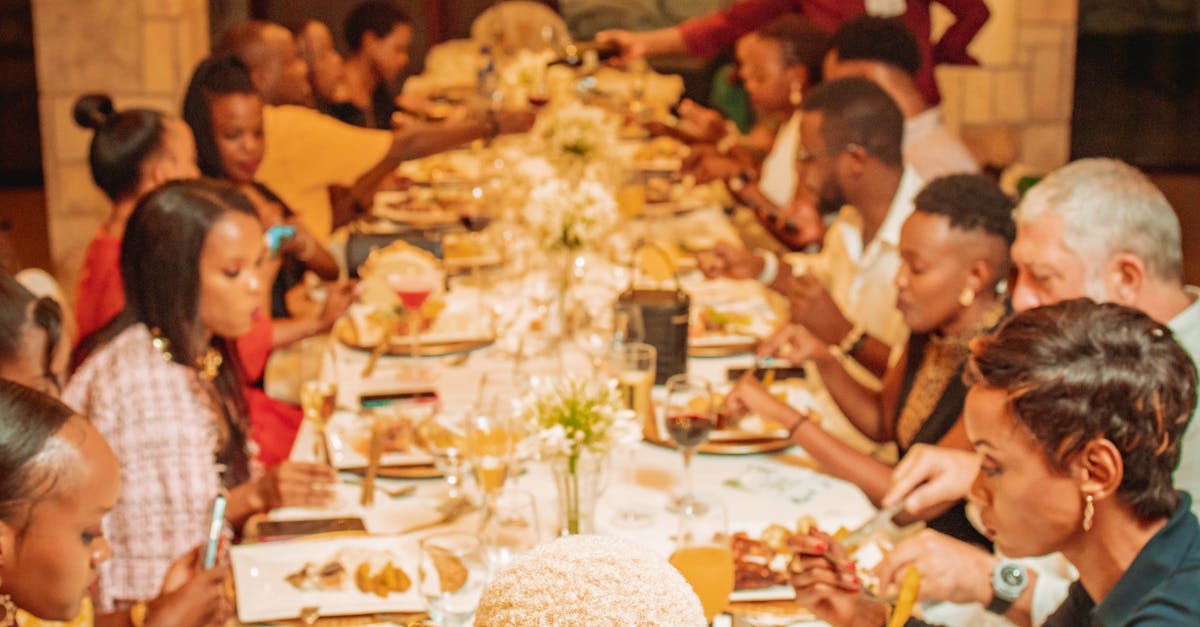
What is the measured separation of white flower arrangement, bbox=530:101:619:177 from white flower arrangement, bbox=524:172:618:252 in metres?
1.14

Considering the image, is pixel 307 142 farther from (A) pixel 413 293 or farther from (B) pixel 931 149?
(B) pixel 931 149

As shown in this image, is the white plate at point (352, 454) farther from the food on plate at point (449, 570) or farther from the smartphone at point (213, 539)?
the food on plate at point (449, 570)

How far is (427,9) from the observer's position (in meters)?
9.07

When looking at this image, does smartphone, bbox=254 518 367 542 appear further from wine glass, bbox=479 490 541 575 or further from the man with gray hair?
the man with gray hair

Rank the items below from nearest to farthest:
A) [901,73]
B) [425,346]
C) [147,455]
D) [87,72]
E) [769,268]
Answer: [147,455] < [425,346] < [769,268] < [901,73] < [87,72]

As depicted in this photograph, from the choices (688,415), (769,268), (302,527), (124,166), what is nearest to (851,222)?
(769,268)

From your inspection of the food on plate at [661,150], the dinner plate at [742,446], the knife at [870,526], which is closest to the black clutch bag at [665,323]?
the dinner plate at [742,446]

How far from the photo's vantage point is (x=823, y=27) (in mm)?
5508

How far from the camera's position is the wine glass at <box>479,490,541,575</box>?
1865 mm

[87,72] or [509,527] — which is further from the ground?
[87,72]

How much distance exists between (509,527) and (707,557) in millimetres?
281

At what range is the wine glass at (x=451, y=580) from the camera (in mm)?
1778

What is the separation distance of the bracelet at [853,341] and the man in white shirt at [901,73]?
2.69 feet

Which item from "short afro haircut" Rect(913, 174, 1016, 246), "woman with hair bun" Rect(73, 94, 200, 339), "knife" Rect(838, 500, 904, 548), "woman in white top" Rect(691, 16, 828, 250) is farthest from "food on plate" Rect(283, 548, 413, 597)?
"woman in white top" Rect(691, 16, 828, 250)
